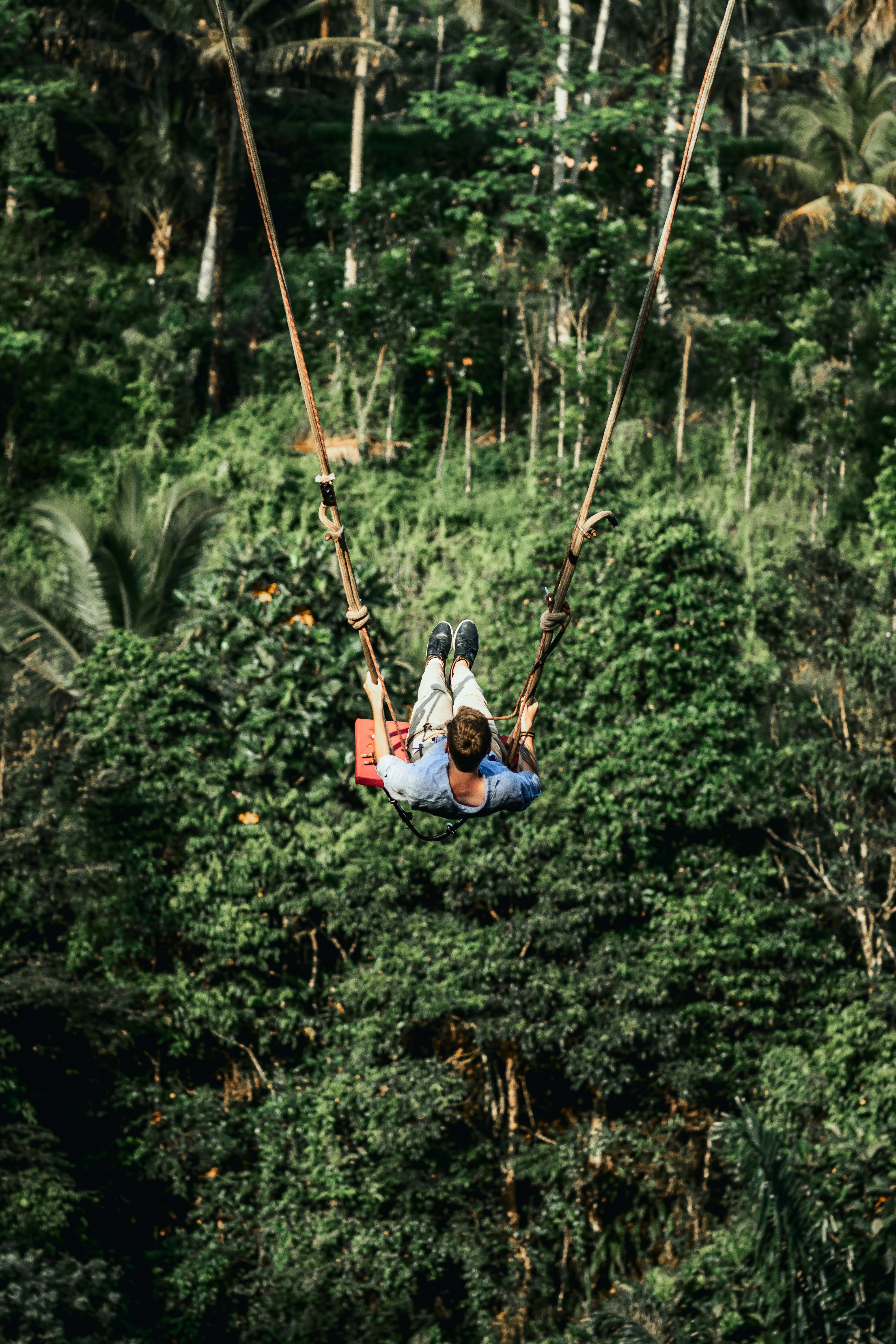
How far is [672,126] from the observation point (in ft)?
62.2

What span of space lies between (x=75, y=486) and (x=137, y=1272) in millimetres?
11407

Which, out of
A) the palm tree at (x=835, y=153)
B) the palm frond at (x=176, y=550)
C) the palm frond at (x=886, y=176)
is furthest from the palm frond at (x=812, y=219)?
the palm frond at (x=176, y=550)

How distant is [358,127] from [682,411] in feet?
23.6

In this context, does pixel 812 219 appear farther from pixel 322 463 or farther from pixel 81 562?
pixel 322 463

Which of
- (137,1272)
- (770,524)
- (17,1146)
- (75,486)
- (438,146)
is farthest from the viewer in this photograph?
(438,146)

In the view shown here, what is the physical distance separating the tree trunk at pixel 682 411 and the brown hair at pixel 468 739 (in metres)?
12.8

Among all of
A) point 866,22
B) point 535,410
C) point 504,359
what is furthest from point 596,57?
point 535,410

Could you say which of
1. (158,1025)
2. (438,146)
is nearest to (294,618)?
(158,1025)

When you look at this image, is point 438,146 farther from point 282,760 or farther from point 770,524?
point 282,760

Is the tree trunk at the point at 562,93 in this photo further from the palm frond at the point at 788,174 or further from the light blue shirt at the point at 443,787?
the light blue shirt at the point at 443,787

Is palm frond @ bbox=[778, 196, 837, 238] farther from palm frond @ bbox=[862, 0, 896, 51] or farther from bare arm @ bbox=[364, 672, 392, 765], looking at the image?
bare arm @ bbox=[364, 672, 392, 765]

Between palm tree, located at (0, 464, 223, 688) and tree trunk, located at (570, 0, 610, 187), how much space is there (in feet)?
29.6

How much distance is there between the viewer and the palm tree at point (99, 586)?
484 inches

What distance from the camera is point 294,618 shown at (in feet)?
37.0
